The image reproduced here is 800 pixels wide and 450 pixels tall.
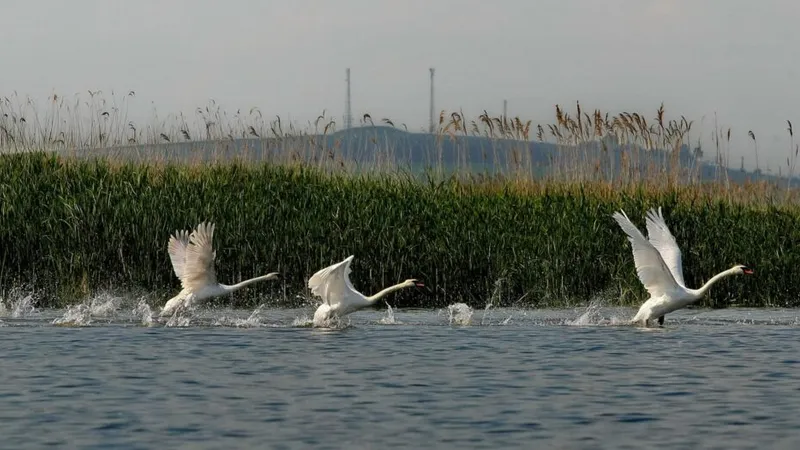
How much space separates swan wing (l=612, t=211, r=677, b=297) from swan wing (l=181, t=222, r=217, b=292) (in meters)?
5.36

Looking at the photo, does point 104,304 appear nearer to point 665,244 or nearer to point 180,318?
point 180,318

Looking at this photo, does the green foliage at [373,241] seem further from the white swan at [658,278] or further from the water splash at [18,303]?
the white swan at [658,278]

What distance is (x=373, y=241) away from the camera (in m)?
21.3

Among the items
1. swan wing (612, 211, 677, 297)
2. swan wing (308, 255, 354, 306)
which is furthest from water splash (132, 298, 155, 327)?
swan wing (612, 211, 677, 297)

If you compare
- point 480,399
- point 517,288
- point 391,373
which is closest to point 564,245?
point 517,288

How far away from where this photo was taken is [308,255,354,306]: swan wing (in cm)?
1683

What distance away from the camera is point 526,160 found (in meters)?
25.0

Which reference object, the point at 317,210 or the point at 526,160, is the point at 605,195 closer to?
the point at 526,160

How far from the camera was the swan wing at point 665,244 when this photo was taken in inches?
717

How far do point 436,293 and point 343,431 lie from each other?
11.0 metres

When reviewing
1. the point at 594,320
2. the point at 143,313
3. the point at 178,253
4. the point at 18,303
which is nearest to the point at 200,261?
the point at 178,253

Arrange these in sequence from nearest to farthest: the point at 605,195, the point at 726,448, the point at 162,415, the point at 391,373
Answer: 1. the point at 726,448
2. the point at 162,415
3. the point at 391,373
4. the point at 605,195

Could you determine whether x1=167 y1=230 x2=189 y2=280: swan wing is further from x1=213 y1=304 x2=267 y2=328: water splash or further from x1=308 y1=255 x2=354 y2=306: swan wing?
x1=308 y1=255 x2=354 y2=306: swan wing

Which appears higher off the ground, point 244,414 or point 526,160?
point 526,160
